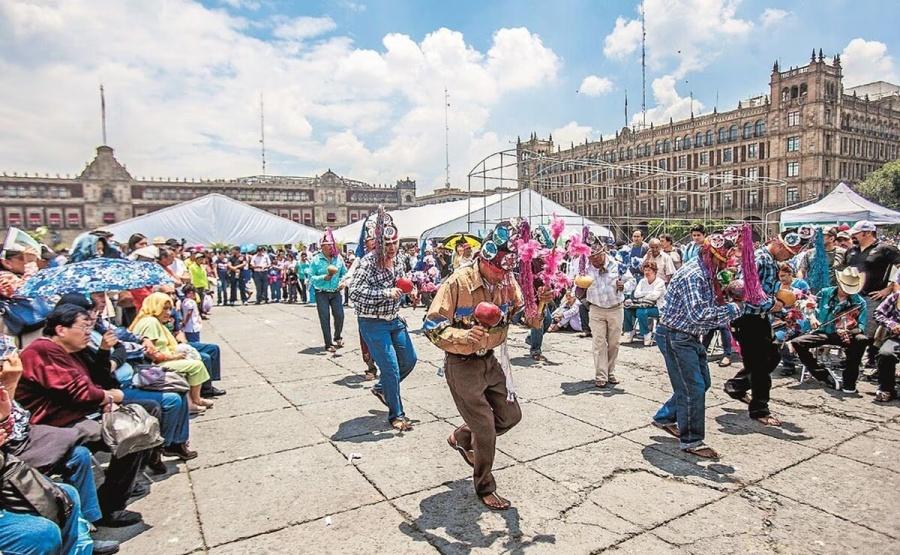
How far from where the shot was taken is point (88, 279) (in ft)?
14.8

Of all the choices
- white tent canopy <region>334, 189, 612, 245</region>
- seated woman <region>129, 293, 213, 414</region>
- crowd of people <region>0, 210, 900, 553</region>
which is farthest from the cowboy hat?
white tent canopy <region>334, 189, 612, 245</region>

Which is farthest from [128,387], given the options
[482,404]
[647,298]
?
[647,298]

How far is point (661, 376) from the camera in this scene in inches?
277

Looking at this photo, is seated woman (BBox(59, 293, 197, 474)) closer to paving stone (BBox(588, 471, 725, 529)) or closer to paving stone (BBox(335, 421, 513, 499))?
paving stone (BBox(335, 421, 513, 499))

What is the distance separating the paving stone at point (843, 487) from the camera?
11.1 ft

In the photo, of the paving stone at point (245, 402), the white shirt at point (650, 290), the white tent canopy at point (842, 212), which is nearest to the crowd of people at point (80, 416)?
the paving stone at point (245, 402)

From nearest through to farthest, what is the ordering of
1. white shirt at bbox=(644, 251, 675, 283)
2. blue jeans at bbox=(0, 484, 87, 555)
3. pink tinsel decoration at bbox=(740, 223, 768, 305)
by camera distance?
blue jeans at bbox=(0, 484, 87, 555) → pink tinsel decoration at bbox=(740, 223, 768, 305) → white shirt at bbox=(644, 251, 675, 283)

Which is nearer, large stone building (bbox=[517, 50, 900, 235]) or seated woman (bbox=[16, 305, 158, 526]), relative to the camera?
seated woman (bbox=[16, 305, 158, 526])

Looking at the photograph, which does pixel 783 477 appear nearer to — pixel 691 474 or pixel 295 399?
pixel 691 474

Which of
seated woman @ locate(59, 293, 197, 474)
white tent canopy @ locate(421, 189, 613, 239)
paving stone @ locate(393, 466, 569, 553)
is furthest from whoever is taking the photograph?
white tent canopy @ locate(421, 189, 613, 239)

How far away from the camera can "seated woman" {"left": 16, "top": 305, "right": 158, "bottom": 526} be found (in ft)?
10.6

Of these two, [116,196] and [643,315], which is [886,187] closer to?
[643,315]

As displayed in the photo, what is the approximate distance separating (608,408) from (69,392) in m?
4.83

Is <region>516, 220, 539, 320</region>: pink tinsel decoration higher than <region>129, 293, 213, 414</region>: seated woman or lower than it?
higher
